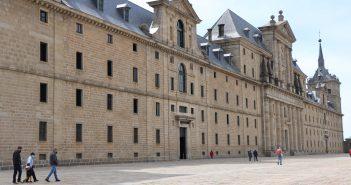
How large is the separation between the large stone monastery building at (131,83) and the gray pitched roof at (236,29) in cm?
23

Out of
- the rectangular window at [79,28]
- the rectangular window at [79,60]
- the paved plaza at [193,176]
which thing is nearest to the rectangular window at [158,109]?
the rectangular window at [79,60]

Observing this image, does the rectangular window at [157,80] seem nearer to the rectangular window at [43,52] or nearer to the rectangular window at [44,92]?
the rectangular window at [43,52]

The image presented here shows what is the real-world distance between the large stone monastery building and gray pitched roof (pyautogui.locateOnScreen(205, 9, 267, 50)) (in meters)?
0.23

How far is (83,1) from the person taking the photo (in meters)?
43.8

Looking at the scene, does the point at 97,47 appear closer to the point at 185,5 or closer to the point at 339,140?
the point at 185,5

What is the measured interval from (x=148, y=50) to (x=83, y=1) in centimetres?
887

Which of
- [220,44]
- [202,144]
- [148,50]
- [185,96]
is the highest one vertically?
[220,44]

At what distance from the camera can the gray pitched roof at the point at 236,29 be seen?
77125 mm

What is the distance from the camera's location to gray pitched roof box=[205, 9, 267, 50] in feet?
253

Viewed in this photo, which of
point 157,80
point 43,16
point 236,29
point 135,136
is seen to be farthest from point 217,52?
point 43,16

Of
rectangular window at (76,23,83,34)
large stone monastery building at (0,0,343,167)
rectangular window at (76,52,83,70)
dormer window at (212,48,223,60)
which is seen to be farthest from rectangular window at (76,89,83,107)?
dormer window at (212,48,223,60)

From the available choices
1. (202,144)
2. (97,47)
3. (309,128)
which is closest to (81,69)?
(97,47)

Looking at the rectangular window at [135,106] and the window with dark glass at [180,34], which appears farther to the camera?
the window with dark glass at [180,34]

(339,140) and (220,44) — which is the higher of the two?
(220,44)
